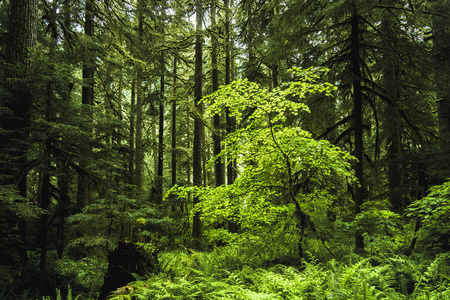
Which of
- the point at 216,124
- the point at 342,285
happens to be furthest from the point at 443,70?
the point at 216,124

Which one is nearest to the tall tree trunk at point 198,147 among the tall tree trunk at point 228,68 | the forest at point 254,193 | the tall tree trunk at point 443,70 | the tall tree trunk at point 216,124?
the tall tree trunk at point 216,124

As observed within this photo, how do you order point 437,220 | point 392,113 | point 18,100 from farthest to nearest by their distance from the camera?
point 392,113 → point 18,100 → point 437,220

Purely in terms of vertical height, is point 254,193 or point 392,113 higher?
point 392,113

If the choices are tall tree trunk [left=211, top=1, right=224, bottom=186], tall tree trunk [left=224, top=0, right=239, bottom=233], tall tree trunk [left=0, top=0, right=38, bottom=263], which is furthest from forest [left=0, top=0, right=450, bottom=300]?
tall tree trunk [left=224, top=0, right=239, bottom=233]

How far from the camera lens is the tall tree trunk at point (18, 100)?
439 centimetres

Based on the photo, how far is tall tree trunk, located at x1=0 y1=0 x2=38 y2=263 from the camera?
173 inches

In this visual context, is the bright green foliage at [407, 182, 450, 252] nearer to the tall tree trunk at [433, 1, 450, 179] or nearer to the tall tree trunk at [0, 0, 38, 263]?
the tall tree trunk at [433, 1, 450, 179]

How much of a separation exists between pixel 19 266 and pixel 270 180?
17.6 ft

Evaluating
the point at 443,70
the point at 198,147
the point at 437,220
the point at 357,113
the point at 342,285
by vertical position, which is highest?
the point at 443,70

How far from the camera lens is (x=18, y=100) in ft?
15.8

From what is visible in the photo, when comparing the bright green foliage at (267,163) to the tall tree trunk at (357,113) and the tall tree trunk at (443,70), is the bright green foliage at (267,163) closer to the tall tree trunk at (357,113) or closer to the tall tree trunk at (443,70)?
the tall tree trunk at (357,113)

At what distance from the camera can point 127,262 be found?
202 inches

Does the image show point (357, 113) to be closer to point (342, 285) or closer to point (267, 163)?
point (267, 163)

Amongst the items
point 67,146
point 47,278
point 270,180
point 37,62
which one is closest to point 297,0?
point 270,180
